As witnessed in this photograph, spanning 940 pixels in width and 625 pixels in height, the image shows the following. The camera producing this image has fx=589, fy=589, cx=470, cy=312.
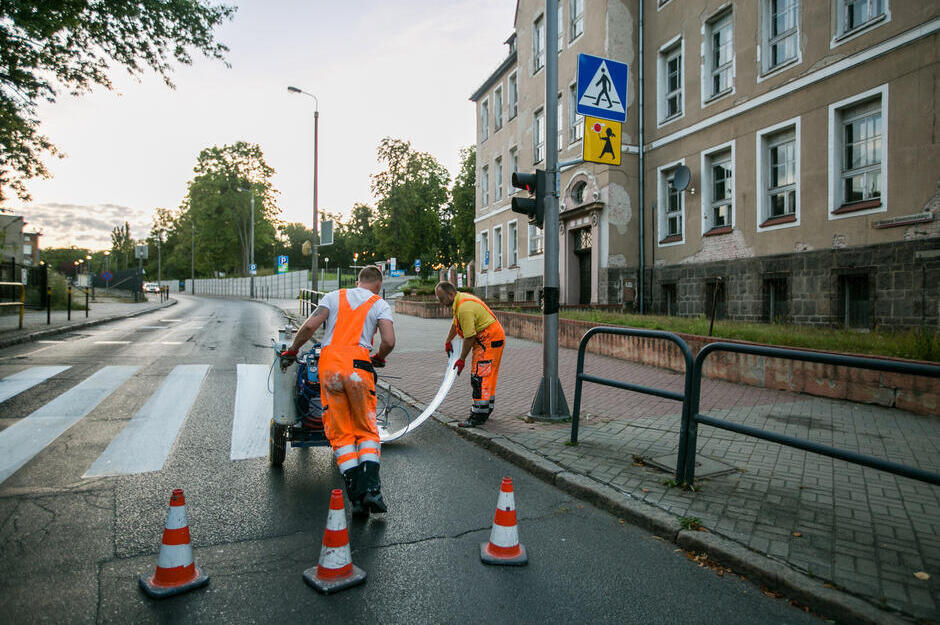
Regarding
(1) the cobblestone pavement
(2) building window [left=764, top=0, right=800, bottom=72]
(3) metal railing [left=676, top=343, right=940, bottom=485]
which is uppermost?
(2) building window [left=764, top=0, right=800, bottom=72]

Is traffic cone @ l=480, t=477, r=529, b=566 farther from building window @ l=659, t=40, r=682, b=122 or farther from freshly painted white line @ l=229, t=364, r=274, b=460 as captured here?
building window @ l=659, t=40, r=682, b=122

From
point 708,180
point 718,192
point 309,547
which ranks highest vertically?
point 708,180

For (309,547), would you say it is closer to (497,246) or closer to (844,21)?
(844,21)

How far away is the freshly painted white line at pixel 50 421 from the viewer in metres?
5.20

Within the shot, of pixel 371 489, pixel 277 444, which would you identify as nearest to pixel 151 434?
pixel 277 444

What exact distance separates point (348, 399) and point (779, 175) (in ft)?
47.4

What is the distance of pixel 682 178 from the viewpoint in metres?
17.5

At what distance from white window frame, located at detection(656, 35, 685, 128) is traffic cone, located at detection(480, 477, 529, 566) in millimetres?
17474

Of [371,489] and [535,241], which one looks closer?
[371,489]

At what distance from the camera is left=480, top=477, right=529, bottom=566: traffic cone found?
333cm

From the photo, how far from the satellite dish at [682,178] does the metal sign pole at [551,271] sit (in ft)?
38.3

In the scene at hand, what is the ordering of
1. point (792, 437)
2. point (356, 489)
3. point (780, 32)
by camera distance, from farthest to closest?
point (780, 32) → point (356, 489) → point (792, 437)

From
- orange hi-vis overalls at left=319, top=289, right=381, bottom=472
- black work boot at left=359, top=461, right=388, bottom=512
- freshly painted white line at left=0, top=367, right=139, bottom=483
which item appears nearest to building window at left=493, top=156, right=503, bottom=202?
freshly painted white line at left=0, top=367, right=139, bottom=483

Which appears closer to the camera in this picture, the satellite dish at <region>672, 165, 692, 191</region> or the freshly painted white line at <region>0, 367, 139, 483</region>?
the freshly painted white line at <region>0, 367, 139, 483</region>
